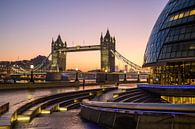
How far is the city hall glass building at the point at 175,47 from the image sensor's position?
4138cm

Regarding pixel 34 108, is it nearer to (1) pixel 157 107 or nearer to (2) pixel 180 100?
(1) pixel 157 107

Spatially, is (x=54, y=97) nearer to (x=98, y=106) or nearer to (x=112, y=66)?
(x=98, y=106)

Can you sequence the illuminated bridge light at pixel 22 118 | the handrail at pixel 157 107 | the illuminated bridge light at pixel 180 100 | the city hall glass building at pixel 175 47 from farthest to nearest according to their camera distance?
the city hall glass building at pixel 175 47 < the illuminated bridge light at pixel 180 100 < the illuminated bridge light at pixel 22 118 < the handrail at pixel 157 107

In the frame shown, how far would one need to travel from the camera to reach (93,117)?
1762 centimetres

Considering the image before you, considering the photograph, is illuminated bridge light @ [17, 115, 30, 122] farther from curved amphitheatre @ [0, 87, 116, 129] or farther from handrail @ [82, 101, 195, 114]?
handrail @ [82, 101, 195, 114]

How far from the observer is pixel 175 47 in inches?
1694

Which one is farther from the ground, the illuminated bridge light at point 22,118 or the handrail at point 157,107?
the handrail at point 157,107

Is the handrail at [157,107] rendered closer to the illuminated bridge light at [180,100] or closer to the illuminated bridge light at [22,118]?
the illuminated bridge light at [22,118]

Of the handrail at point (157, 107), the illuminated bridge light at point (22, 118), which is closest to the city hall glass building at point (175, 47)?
the handrail at point (157, 107)

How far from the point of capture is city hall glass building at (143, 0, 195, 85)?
41.4m

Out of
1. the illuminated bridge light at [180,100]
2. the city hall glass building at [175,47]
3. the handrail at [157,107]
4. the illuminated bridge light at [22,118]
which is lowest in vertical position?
the illuminated bridge light at [180,100]

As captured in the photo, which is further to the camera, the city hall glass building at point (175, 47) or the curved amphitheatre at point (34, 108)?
the city hall glass building at point (175, 47)

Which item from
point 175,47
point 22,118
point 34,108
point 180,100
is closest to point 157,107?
point 22,118

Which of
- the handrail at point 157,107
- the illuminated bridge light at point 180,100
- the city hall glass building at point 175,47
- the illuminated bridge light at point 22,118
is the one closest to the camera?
the handrail at point 157,107
